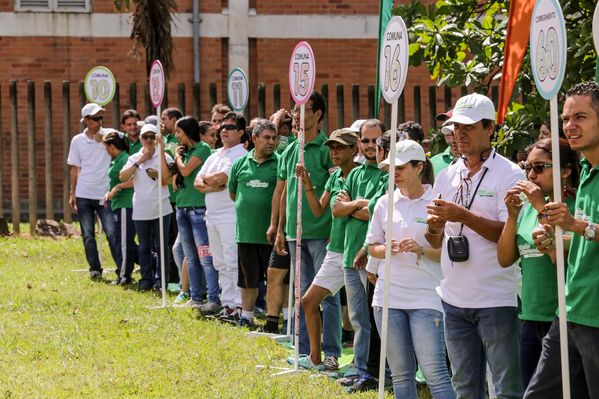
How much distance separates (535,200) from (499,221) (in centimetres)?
71

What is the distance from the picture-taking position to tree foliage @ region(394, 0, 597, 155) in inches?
367

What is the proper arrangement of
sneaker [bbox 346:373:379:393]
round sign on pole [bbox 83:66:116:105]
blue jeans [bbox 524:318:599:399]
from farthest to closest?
1. round sign on pole [bbox 83:66:116:105]
2. sneaker [bbox 346:373:379:393]
3. blue jeans [bbox 524:318:599:399]

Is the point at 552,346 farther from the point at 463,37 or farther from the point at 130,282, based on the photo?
the point at 130,282

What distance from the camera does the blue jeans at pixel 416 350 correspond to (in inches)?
285

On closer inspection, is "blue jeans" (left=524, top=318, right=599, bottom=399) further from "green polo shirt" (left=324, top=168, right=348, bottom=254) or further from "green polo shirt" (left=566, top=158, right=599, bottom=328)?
"green polo shirt" (left=324, top=168, right=348, bottom=254)

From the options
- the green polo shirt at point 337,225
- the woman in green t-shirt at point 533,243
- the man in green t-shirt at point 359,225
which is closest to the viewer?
the woman in green t-shirt at point 533,243

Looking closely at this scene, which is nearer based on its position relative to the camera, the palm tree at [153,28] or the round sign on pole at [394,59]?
the round sign on pole at [394,59]

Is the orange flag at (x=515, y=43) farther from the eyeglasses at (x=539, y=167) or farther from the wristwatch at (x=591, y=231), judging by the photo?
the wristwatch at (x=591, y=231)

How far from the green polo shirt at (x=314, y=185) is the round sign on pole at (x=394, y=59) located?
115 inches

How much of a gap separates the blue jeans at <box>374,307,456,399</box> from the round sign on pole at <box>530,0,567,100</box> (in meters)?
1.83

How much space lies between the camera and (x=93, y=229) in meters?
15.8

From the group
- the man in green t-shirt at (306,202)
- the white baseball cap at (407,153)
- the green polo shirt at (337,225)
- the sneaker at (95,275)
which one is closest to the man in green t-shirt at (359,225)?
the green polo shirt at (337,225)

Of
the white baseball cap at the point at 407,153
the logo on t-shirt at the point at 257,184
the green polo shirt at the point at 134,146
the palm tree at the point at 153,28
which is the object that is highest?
the palm tree at the point at 153,28

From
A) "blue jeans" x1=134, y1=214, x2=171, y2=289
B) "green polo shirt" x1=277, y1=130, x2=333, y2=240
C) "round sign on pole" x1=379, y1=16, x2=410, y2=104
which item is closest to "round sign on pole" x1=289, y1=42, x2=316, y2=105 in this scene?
"green polo shirt" x1=277, y1=130, x2=333, y2=240
